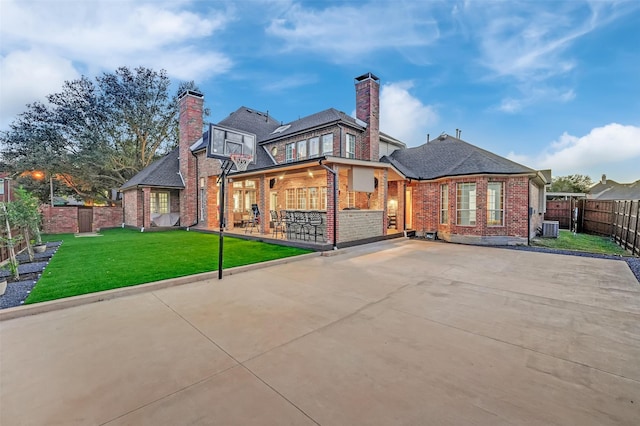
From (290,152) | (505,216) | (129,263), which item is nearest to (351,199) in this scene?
(290,152)

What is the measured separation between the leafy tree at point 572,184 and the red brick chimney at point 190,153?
52534 mm

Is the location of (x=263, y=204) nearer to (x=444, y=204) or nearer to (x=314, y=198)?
(x=314, y=198)

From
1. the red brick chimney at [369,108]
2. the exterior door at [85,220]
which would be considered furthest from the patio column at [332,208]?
the exterior door at [85,220]

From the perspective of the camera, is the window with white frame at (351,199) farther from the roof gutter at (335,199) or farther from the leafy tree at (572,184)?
the leafy tree at (572,184)

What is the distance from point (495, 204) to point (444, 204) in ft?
6.92

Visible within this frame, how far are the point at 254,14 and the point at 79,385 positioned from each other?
13.6 meters

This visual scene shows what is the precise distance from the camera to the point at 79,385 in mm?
2416

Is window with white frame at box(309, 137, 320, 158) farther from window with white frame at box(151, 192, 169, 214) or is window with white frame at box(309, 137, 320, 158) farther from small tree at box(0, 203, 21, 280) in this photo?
small tree at box(0, 203, 21, 280)

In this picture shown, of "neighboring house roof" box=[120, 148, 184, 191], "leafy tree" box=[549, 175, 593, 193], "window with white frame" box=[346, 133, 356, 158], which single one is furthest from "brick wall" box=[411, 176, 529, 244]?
"leafy tree" box=[549, 175, 593, 193]

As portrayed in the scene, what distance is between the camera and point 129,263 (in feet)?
24.0

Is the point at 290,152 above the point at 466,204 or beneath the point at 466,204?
above

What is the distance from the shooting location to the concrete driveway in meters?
2.09

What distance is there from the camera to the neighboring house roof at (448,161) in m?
11.5

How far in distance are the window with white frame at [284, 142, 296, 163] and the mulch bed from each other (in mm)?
11382
